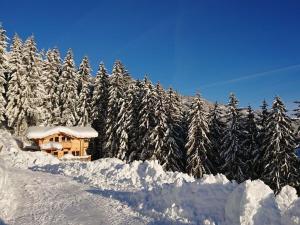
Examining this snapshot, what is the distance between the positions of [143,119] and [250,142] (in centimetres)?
1419

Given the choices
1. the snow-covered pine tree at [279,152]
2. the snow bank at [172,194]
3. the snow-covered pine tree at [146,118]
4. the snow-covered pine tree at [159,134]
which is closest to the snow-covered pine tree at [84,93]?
the snow-covered pine tree at [146,118]

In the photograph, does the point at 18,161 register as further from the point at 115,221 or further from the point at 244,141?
the point at 244,141

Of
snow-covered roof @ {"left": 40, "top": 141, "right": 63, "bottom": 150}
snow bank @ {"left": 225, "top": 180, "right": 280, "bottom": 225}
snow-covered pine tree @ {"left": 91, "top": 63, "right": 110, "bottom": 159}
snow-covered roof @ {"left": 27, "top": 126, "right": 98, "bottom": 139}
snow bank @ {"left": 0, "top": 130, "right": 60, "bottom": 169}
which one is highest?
snow-covered pine tree @ {"left": 91, "top": 63, "right": 110, "bottom": 159}

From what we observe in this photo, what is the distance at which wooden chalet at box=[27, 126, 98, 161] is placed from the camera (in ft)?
162

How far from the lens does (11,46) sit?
183 ft

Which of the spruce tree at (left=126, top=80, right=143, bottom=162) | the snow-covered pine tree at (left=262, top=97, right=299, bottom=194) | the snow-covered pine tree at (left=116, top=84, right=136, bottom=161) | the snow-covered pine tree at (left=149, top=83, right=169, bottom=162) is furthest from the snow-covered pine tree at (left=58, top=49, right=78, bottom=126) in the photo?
the snow-covered pine tree at (left=262, top=97, right=299, bottom=194)

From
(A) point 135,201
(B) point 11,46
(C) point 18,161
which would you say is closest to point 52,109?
(B) point 11,46

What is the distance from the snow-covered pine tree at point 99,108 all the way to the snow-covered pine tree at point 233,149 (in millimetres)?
21237

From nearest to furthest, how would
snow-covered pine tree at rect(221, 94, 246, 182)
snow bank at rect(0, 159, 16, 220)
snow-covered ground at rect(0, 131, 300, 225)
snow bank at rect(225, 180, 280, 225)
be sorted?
snow bank at rect(225, 180, 280, 225)
snow-covered ground at rect(0, 131, 300, 225)
snow bank at rect(0, 159, 16, 220)
snow-covered pine tree at rect(221, 94, 246, 182)

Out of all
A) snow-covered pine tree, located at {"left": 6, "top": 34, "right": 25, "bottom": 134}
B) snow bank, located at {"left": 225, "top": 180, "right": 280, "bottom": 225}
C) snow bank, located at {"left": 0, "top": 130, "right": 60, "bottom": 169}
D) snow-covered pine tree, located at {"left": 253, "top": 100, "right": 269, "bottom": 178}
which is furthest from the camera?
snow-covered pine tree, located at {"left": 6, "top": 34, "right": 25, "bottom": 134}

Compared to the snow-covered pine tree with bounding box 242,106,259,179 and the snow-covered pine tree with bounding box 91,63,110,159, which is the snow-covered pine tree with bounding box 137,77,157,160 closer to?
the snow-covered pine tree with bounding box 91,63,110,159

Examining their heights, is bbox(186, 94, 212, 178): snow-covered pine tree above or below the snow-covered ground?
above

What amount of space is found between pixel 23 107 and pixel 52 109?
6601mm

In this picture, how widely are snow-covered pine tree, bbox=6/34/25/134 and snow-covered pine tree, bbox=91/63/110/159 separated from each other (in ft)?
39.0
